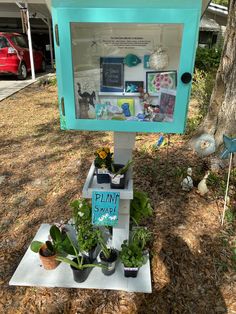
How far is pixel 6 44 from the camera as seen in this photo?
332 inches

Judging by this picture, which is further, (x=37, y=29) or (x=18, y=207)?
(x=37, y=29)

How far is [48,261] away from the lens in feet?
6.63

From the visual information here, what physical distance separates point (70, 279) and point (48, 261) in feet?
0.66

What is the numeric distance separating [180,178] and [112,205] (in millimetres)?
1426

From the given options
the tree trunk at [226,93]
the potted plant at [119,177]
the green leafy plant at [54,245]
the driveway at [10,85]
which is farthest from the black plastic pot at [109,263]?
the driveway at [10,85]

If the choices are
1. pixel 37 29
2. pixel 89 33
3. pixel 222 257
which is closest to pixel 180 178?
pixel 222 257

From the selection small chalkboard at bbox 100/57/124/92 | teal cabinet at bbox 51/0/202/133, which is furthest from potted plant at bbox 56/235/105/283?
small chalkboard at bbox 100/57/124/92

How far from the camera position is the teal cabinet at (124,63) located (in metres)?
1.40

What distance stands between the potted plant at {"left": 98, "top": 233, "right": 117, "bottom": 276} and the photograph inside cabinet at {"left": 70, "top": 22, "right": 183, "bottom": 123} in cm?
89

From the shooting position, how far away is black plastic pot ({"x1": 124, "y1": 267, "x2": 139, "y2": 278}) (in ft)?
6.45

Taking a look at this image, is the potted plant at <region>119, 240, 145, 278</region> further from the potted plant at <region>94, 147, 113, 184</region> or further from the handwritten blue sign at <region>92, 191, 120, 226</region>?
the potted plant at <region>94, 147, 113, 184</region>

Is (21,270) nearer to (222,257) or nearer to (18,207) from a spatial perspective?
(18,207)

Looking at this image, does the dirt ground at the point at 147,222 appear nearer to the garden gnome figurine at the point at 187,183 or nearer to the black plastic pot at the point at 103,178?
the garden gnome figurine at the point at 187,183

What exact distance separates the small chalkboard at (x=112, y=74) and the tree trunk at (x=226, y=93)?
1.93 m
